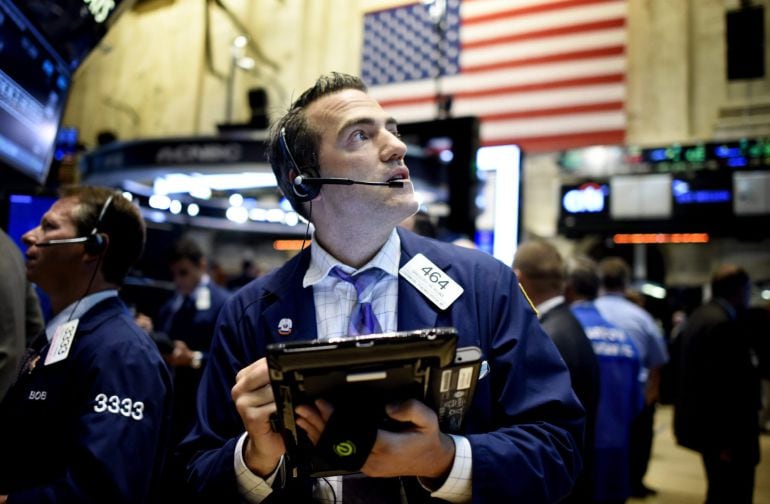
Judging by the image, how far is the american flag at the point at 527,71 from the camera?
908cm

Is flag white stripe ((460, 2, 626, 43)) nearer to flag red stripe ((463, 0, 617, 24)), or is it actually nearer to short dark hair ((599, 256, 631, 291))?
flag red stripe ((463, 0, 617, 24))

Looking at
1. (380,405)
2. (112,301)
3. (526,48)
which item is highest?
(526,48)

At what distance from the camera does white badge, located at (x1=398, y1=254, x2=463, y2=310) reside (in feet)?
4.40

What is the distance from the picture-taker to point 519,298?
1.37 m

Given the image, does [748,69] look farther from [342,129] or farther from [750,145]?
[342,129]

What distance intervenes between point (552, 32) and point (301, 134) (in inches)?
356

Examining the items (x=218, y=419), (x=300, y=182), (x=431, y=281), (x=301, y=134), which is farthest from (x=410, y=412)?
(x=301, y=134)

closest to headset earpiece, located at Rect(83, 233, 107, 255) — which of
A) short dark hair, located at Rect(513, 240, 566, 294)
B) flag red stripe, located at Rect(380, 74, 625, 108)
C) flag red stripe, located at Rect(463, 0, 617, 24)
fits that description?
A: short dark hair, located at Rect(513, 240, 566, 294)

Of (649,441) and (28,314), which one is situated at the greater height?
(28,314)

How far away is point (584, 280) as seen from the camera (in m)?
→ 3.99

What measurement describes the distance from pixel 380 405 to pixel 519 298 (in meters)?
0.51

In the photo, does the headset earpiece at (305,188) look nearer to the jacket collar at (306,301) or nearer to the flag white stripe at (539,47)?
the jacket collar at (306,301)

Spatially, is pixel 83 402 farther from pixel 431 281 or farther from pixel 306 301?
pixel 431 281

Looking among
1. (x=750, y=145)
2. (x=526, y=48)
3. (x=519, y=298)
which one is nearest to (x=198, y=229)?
(x=526, y=48)
